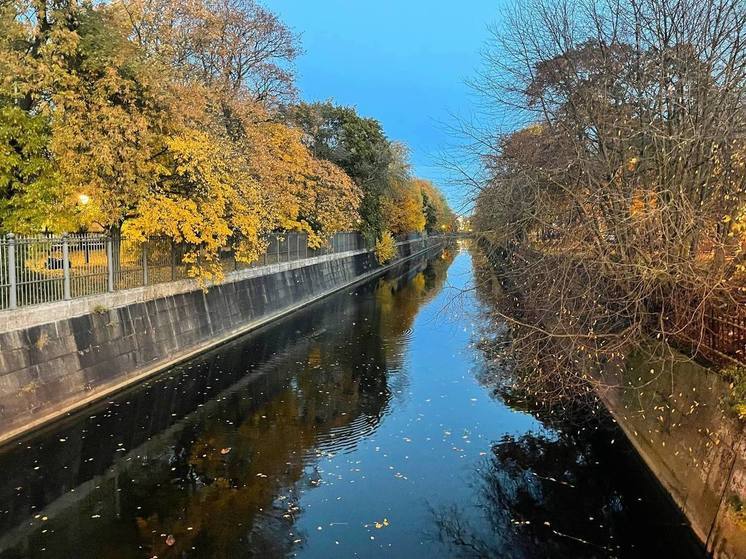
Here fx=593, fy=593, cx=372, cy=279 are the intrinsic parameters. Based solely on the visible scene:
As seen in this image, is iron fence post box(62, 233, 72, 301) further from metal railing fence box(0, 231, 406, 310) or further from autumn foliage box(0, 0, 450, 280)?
autumn foliage box(0, 0, 450, 280)

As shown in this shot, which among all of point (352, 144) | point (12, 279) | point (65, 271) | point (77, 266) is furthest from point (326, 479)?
point (352, 144)

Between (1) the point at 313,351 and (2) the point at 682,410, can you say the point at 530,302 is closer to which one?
(2) the point at 682,410

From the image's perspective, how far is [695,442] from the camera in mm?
7047

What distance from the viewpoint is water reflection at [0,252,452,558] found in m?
6.95

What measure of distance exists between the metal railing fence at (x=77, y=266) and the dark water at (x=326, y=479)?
2494 millimetres

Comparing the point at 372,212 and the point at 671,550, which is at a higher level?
the point at 372,212

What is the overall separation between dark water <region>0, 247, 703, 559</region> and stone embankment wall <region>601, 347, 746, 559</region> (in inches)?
13.9

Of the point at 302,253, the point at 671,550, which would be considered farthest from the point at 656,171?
the point at 302,253

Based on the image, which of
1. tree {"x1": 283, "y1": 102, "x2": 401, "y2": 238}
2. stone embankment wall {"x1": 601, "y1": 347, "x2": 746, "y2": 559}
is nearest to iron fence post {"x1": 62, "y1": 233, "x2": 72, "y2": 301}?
stone embankment wall {"x1": 601, "y1": 347, "x2": 746, "y2": 559}

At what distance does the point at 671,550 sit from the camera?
6824 millimetres

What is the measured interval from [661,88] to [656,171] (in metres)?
1.15

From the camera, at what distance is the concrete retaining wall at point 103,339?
998 centimetres

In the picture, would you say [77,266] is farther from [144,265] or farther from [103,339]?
[144,265]

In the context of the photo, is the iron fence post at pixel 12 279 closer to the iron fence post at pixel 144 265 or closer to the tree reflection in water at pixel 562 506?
the iron fence post at pixel 144 265
